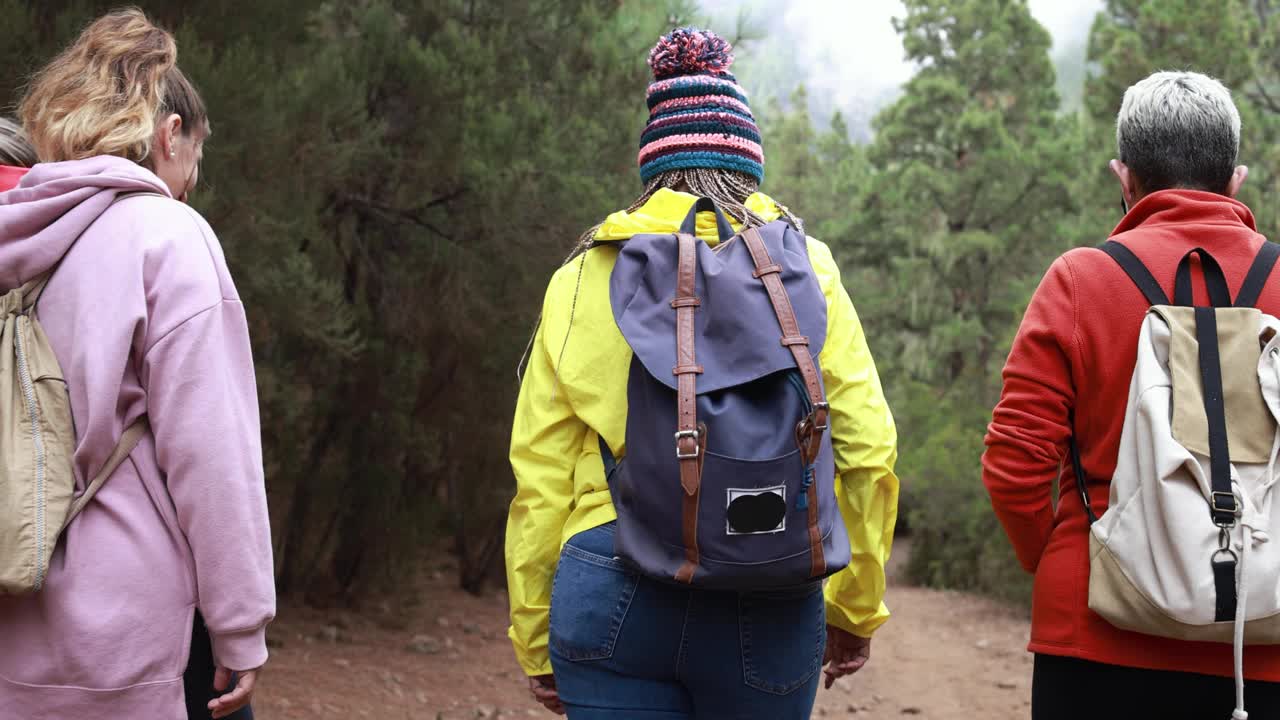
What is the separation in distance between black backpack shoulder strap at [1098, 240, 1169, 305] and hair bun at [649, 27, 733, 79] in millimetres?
869

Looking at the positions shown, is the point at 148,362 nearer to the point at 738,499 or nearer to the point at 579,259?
the point at 579,259

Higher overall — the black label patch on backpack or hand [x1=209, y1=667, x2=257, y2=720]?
the black label patch on backpack

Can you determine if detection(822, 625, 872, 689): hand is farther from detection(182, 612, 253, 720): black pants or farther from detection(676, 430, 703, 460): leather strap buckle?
detection(182, 612, 253, 720): black pants

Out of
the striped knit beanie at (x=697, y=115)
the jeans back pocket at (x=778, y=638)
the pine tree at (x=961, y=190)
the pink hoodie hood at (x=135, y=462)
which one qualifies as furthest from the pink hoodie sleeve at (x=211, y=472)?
the pine tree at (x=961, y=190)

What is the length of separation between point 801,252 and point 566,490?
63 centimetres

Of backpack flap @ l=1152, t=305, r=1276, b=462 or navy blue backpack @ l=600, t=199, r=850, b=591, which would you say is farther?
backpack flap @ l=1152, t=305, r=1276, b=462

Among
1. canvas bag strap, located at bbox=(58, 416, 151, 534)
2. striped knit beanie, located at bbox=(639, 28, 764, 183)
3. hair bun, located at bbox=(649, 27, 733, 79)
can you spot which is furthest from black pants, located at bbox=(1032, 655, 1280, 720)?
canvas bag strap, located at bbox=(58, 416, 151, 534)

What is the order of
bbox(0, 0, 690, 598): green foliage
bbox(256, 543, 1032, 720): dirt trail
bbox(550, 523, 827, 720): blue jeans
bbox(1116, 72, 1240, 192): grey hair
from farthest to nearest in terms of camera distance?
bbox(256, 543, 1032, 720): dirt trail
bbox(0, 0, 690, 598): green foliage
bbox(1116, 72, 1240, 192): grey hair
bbox(550, 523, 827, 720): blue jeans

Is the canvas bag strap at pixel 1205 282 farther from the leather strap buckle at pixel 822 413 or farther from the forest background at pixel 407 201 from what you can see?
the forest background at pixel 407 201

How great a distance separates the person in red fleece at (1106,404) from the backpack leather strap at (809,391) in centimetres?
46

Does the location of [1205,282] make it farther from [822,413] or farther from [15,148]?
[15,148]

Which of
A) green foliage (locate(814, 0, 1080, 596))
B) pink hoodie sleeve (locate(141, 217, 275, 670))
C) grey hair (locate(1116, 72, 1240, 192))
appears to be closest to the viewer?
pink hoodie sleeve (locate(141, 217, 275, 670))

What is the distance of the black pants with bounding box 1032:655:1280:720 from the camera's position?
2.08 m

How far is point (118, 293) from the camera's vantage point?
1920 mm
